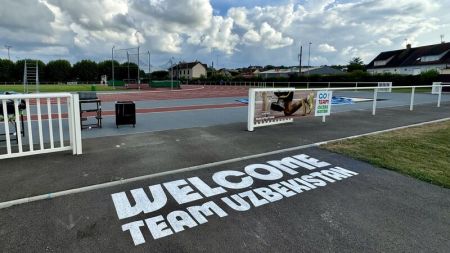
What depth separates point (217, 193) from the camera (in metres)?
3.82

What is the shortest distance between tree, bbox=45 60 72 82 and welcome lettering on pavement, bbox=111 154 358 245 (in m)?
101

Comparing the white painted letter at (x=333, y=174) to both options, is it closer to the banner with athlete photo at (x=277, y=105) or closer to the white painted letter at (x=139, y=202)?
the white painted letter at (x=139, y=202)

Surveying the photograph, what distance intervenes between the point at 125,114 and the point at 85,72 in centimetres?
9859

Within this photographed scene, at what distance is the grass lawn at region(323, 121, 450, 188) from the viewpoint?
4.65 metres

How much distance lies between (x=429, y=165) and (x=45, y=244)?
5.91m

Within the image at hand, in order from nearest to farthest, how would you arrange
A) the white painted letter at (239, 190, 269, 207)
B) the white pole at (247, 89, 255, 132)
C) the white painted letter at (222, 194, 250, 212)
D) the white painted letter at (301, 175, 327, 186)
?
the white painted letter at (222, 194, 250, 212) → the white painted letter at (239, 190, 269, 207) → the white painted letter at (301, 175, 327, 186) → the white pole at (247, 89, 255, 132)

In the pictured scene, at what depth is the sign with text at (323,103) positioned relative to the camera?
970 cm

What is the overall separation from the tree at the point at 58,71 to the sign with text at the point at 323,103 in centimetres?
9829

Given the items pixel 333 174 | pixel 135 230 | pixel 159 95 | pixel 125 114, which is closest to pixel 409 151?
pixel 333 174

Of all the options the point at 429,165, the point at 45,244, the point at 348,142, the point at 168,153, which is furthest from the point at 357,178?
the point at 45,244

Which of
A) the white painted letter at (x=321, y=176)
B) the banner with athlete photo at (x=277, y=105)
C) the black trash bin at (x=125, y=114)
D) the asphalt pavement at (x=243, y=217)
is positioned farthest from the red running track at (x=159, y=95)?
the white painted letter at (x=321, y=176)

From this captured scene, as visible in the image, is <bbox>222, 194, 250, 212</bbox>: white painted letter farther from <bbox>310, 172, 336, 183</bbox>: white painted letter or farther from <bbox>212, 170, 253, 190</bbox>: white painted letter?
<bbox>310, 172, 336, 183</bbox>: white painted letter

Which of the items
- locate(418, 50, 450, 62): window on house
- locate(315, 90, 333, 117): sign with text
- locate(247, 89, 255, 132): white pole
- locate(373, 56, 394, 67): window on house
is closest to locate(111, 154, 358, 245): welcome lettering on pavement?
locate(247, 89, 255, 132): white pole

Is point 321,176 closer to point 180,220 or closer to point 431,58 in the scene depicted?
point 180,220
